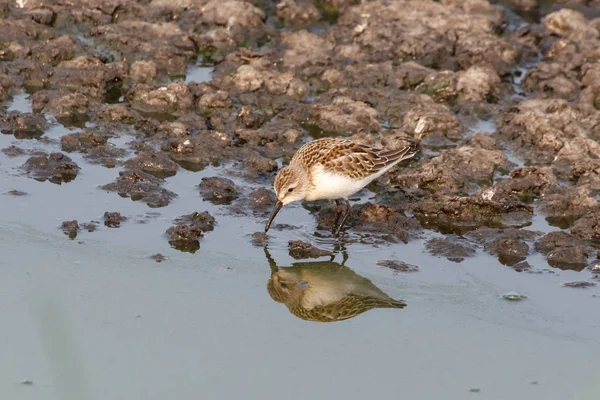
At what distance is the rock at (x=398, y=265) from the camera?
395 inches

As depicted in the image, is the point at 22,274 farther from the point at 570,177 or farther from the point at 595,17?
the point at 595,17

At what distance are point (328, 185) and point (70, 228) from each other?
254 centimetres

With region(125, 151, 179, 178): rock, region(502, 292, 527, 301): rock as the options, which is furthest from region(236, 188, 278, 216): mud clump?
region(502, 292, 527, 301): rock

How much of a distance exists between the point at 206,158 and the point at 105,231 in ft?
7.13

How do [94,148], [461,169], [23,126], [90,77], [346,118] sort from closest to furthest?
[461,169] → [94,148] → [23,126] → [346,118] → [90,77]

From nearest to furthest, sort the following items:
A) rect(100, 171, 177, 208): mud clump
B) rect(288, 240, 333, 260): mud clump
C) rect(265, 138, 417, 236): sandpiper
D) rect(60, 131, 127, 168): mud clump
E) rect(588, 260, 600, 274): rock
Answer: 1. rect(588, 260, 600, 274): rock
2. rect(288, 240, 333, 260): mud clump
3. rect(265, 138, 417, 236): sandpiper
4. rect(100, 171, 177, 208): mud clump
5. rect(60, 131, 127, 168): mud clump

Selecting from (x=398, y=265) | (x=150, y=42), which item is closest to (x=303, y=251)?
(x=398, y=265)

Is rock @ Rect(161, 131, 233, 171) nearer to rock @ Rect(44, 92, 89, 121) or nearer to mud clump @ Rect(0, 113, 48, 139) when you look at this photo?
rock @ Rect(44, 92, 89, 121)

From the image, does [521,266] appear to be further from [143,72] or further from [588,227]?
[143,72]

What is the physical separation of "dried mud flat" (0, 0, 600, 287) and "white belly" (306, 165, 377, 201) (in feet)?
1.50

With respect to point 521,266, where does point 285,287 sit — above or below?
below

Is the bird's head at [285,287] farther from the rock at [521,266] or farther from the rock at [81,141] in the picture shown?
the rock at [81,141]

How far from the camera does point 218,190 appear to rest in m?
11.4

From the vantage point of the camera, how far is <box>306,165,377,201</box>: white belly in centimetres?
1052
